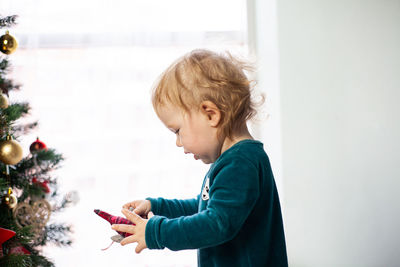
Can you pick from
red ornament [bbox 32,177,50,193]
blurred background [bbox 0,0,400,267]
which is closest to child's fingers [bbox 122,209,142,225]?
red ornament [bbox 32,177,50,193]

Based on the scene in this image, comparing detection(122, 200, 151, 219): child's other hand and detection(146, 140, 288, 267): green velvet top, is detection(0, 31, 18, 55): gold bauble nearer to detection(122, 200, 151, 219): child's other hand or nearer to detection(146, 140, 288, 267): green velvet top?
detection(122, 200, 151, 219): child's other hand

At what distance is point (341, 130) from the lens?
1.77 metres

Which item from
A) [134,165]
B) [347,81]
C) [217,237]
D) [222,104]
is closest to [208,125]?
[222,104]

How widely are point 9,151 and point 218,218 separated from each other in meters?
0.73

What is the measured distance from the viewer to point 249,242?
0.97 m

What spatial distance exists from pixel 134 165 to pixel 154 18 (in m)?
0.73

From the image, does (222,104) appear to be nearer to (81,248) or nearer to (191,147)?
(191,147)

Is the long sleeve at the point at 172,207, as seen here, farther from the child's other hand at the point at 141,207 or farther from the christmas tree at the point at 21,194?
the christmas tree at the point at 21,194

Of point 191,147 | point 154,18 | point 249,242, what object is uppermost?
point 154,18

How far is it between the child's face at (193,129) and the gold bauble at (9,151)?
521mm

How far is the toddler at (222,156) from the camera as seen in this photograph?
0.90m

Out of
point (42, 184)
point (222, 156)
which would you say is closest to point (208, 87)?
point (222, 156)

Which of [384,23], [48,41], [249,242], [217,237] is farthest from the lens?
[48,41]

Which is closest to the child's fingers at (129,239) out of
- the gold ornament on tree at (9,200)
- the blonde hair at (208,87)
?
the blonde hair at (208,87)
